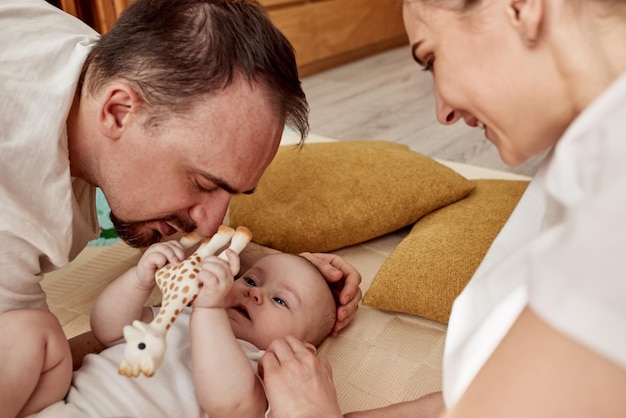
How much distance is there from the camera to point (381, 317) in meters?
1.27

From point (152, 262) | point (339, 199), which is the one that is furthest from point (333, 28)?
point (152, 262)

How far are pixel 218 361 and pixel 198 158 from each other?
1.06ft

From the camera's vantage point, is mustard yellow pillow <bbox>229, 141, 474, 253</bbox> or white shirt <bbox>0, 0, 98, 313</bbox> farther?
mustard yellow pillow <bbox>229, 141, 474, 253</bbox>

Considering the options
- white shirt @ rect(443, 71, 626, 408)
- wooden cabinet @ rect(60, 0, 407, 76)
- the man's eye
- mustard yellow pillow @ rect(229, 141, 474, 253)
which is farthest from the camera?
wooden cabinet @ rect(60, 0, 407, 76)

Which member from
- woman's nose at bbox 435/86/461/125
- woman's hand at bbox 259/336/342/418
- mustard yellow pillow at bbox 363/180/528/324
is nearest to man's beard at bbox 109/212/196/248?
woman's hand at bbox 259/336/342/418

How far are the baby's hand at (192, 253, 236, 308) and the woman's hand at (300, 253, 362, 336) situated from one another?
0.31 m

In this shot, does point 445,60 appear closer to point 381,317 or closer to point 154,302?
point 381,317

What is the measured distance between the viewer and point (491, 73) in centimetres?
66

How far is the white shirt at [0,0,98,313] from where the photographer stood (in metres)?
0.89

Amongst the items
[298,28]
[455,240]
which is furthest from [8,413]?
[298,28]

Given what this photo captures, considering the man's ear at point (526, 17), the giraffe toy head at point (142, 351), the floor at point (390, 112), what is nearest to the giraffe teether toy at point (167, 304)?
the giraffe toy head at point (142, 351)

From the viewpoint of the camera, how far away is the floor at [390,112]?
2391mm

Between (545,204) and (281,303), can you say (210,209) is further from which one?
(545,204)

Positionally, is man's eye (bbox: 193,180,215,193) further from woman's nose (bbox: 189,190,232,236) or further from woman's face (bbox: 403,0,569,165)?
woman's face (bbox: 403,0,569,165)
